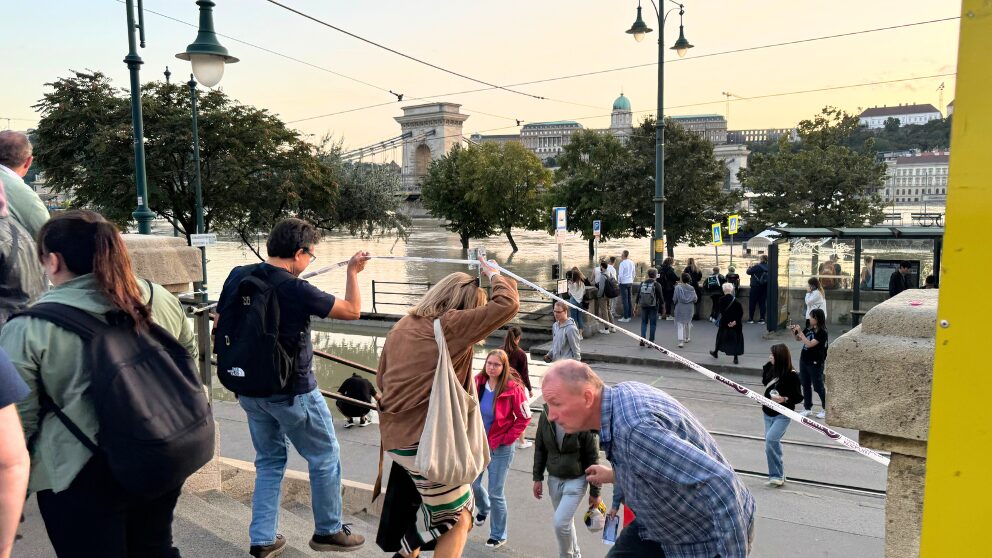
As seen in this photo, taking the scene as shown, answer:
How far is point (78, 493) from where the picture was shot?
238cm

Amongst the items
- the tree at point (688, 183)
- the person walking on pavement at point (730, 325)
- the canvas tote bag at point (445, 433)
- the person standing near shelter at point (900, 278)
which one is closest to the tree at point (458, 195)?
the tree at point (688, 183)

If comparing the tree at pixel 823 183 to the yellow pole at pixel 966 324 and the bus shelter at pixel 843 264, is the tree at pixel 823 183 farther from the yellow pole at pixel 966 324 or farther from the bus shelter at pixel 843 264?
the yellow pole at pixel 966 324

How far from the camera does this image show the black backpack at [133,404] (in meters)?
2.32

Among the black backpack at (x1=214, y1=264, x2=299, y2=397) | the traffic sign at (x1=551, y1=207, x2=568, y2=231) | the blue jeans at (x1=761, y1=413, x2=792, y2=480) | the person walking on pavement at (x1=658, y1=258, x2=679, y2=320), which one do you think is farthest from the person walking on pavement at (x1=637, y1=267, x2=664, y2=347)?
the black backpack at (x1=214, y1=264, x2=299, y2=397)

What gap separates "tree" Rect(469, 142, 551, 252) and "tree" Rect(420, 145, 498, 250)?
66 cm

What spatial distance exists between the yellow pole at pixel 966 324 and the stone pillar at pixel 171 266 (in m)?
4.28

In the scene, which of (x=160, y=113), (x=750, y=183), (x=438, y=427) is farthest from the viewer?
(x=750, y=183)

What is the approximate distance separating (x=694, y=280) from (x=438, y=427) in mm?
16802

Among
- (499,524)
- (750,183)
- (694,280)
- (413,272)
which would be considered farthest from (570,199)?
(499,524)

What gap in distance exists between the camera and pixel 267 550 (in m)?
3.90

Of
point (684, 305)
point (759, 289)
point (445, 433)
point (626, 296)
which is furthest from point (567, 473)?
point (626, 296)

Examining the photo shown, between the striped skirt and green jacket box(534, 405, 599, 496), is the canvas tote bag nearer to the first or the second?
the striped skirt

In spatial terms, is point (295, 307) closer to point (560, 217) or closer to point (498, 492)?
point (498, 492)

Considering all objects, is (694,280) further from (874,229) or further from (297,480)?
(297,480)
